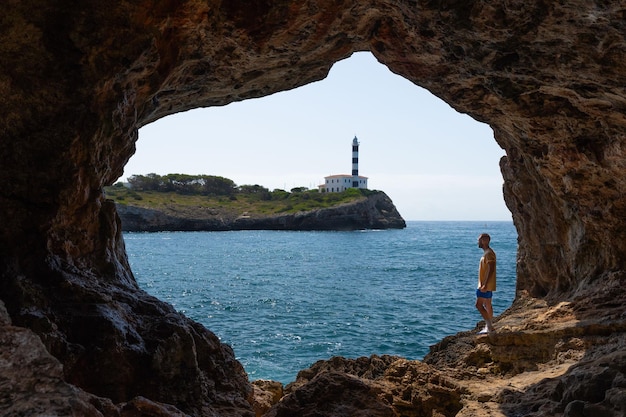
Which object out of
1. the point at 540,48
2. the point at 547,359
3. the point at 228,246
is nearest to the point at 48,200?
the point at 540,48

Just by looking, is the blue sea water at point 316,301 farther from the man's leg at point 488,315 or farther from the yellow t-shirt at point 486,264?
the yellow t-shirt at point 486,264

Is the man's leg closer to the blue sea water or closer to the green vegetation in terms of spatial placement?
the blue sea water

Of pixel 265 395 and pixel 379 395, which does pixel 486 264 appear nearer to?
pixel 379 395

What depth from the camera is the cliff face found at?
6.84 m

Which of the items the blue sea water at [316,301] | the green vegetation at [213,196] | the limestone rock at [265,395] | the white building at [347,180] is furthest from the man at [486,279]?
the white building at [347,180]

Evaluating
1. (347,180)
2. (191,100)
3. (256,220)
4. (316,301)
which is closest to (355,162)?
(347,180)

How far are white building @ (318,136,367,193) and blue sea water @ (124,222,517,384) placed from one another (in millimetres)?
102491

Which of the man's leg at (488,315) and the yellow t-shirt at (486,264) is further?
the man's leg at (488,315)

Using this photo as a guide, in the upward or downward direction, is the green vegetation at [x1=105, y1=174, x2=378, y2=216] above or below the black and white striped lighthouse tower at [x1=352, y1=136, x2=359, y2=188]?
below

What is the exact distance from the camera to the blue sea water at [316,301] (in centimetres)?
2194

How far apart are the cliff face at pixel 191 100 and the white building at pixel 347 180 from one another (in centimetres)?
16120

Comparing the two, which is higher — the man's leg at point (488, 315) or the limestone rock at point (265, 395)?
the man's leg at point (488, 315)

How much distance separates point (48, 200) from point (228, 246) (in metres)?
87.6

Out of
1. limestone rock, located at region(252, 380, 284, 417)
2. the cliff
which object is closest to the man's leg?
limestone rock, located at region(252, 380, 284, 417)
